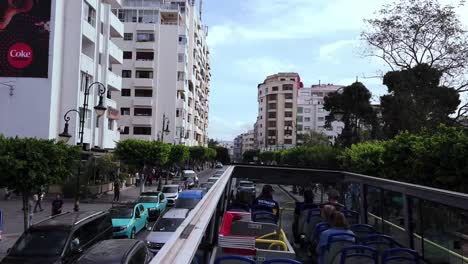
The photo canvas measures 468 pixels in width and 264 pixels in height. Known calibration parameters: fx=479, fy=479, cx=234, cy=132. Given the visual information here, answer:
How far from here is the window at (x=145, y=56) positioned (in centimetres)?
7069

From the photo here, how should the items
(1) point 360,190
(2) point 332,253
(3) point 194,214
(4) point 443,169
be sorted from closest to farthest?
1. (3) point 194,214
2. (2) point 332,253
3. (1) point 360,190
4. (4) point 443,169

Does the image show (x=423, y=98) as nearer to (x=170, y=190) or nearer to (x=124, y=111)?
(x=170, y=190)

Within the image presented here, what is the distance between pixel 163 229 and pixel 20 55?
22882 mm

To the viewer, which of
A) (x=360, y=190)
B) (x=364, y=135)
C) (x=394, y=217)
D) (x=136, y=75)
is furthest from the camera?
(x=136, y=75)

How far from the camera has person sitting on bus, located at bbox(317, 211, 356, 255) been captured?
5.75m

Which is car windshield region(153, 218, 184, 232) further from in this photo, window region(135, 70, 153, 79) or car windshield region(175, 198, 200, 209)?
window region(135, 70, 153, 79)

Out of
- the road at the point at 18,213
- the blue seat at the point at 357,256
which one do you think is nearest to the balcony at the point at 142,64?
the road at the point at 18,213

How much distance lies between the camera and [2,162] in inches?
653

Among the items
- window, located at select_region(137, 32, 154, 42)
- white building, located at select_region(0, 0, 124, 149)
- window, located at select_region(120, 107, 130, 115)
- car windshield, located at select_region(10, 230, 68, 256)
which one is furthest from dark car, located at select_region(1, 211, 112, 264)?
window, located at select_region(137, 32, 154, 42)

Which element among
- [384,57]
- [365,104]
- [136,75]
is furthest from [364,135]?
[136,75]

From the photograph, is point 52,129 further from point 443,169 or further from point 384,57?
point 443,169

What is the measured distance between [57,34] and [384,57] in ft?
76.4

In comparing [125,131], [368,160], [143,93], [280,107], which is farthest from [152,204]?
[280,107]

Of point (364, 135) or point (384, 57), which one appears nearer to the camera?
point (384, 57)
